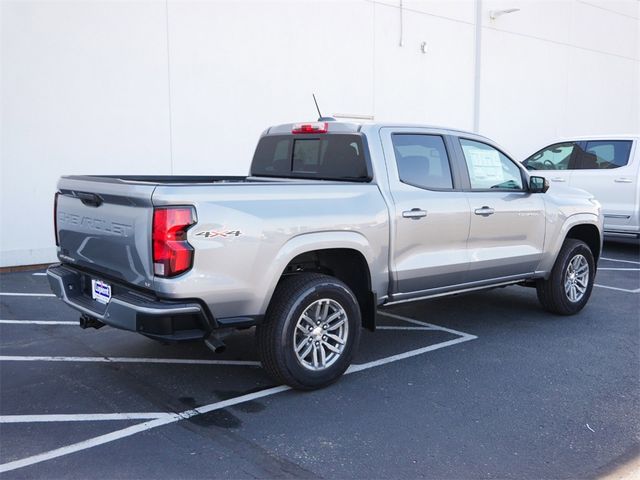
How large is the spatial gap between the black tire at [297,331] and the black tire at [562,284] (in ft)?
9.41

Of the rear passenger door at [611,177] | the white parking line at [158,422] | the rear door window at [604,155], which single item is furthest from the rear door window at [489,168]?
the rear door window at [604,155]

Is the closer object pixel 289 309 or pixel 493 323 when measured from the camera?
pixel 289 309

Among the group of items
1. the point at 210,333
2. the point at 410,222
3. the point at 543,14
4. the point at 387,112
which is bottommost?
the point at 210,333

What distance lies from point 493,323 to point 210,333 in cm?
349

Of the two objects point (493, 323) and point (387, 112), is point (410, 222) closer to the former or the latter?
point (493, 323)

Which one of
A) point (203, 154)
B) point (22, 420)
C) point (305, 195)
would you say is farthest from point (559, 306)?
point (203, 154)

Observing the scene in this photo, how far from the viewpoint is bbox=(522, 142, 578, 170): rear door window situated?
11.6 meters

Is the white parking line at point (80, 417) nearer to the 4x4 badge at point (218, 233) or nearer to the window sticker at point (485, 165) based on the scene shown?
the 4x4 badge at point (218, 233)

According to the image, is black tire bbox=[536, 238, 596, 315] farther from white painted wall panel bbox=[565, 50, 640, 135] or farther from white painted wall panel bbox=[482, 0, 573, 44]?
white painted wall panel bbox=[565, 50, 640, 135]

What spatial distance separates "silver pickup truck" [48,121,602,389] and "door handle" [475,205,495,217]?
2 cm

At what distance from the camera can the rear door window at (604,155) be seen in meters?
10.9

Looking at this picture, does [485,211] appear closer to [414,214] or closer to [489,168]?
[489,168]

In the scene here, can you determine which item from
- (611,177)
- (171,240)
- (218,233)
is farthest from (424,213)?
(611,177)

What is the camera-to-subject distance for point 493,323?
6.59m
